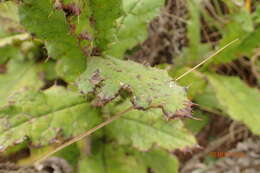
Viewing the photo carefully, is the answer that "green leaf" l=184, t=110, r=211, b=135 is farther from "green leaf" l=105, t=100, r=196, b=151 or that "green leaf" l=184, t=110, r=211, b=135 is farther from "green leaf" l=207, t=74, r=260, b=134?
"green leaf" l=105, t=100, r=196, b=151

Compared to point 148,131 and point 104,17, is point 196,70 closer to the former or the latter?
point 148,131

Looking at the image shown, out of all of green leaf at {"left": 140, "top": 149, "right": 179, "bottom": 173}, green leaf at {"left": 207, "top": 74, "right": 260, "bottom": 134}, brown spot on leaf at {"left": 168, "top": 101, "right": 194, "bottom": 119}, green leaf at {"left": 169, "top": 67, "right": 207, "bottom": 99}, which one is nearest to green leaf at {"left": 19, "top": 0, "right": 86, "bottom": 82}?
brown spot on leaf at {"left": 168, "top": 101, "right": 194, "bottom": 119}

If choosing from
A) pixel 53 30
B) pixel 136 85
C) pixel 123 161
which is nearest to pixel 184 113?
pixel 136 85

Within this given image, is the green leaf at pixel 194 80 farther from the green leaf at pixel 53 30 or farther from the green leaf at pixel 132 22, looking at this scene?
the green leaf at pixel 53 30

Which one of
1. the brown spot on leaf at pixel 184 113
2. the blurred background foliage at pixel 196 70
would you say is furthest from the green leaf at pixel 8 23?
the brown spot on leaf at pixel 184 113

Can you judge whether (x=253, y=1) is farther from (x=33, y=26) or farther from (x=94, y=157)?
(x=33, y=26)

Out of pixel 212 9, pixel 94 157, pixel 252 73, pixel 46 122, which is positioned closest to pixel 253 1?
pixel 212 9

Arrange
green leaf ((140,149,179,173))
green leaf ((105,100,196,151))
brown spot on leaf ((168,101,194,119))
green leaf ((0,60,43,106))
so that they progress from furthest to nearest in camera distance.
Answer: green leaf ((0,60,43,106))
green leaf ((140,149,179,173))
green leaf ((105,100,196,151))
brown spot on leaf ((168,101,194,119))
